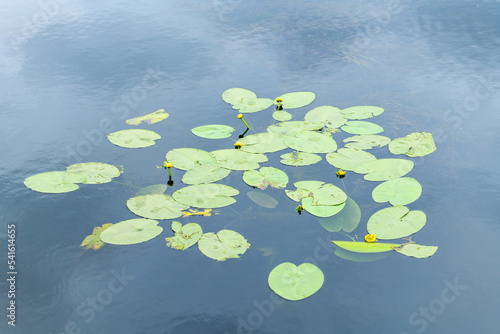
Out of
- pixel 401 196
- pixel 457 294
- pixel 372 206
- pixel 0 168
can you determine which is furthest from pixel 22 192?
pixel 457 294

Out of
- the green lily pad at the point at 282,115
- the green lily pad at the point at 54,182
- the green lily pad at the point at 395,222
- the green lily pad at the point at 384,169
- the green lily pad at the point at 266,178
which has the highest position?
the green lily pad at the point at 282,115

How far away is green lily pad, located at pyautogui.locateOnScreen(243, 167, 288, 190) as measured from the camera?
3305 millimetres

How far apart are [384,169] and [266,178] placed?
881 millimetres

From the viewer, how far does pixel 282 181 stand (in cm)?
332

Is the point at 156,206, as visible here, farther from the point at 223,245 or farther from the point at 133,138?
the point at 133,138

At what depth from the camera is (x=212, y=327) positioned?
95.4 inches

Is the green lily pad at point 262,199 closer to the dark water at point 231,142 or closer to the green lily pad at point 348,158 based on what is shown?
the dark water at point 231,142

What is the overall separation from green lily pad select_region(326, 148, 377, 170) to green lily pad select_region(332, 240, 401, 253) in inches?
29.4

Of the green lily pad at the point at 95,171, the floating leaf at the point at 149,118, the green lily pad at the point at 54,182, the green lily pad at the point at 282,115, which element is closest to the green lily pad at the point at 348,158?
the green lily pad at the point at 282,115

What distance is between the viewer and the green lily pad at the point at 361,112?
4004mm

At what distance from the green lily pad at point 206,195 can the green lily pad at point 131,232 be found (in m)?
0.28

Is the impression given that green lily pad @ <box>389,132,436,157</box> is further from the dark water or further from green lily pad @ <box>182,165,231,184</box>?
green lily pad @ <box>182,165,231,184</box>

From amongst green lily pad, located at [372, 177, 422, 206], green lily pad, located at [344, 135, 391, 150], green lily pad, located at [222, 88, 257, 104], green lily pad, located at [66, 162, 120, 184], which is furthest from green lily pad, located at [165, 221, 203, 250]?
green lily pad, located at [222, 88, 257, 104]

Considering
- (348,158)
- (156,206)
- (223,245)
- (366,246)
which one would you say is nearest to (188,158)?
(156,206)
